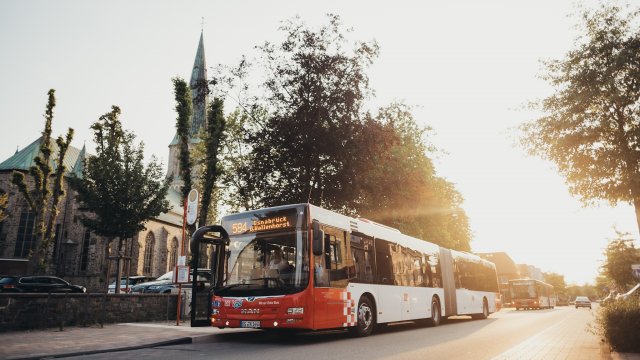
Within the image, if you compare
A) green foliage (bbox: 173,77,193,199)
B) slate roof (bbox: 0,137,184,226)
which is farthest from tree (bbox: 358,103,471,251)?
slate roof (bbox: 0,137,184,226)

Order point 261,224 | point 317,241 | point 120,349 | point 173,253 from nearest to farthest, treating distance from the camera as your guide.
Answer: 1. point 120,349
2. point 317,241
3. point 261,224
4. point 173,253

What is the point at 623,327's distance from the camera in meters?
7.91

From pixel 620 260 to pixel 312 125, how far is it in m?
33.1

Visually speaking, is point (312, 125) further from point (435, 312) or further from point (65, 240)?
point (65, 240)

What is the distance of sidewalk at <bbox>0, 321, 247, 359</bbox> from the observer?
315 inches

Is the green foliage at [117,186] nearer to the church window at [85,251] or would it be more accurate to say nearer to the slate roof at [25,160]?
the slate roof at [25,160]

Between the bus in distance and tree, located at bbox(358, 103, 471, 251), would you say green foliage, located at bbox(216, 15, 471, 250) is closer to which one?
tree, located at bbox(358, 103, 471, 251)

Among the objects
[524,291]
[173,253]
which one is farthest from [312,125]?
[173,253]

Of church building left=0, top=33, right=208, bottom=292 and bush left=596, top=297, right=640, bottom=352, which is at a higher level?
church building left=0, top=33, right=208, bottom=292

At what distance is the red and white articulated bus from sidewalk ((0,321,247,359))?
1.37 m

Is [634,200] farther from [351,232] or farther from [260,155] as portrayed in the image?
[260,155]

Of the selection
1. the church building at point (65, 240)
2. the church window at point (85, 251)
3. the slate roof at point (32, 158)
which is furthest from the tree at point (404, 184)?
the church window at point (85, 251)

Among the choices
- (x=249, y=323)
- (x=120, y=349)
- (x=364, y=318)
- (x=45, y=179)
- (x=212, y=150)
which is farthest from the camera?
(x=45, y=179)

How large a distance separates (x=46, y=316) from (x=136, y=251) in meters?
35.5
